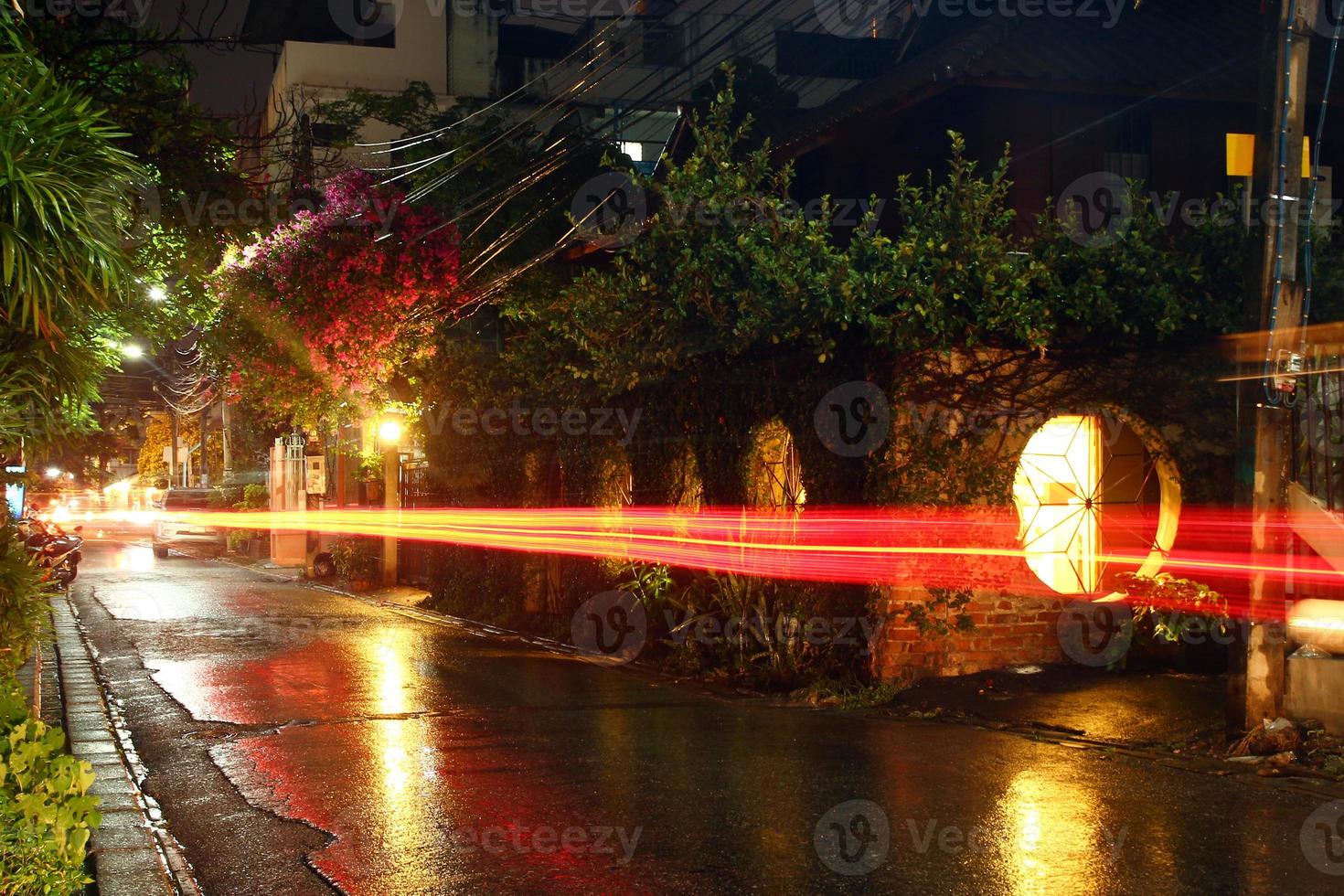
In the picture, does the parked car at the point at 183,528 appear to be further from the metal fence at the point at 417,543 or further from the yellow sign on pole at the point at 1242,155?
the yellow sign on pole at the point at 1242,155

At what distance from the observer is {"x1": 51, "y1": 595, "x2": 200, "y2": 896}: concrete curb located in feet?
22.1

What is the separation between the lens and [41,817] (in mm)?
5309

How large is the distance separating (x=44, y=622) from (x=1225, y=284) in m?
10.1

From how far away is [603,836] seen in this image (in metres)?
7.53

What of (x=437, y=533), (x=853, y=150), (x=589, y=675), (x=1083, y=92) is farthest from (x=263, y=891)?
(x=437, y=533)

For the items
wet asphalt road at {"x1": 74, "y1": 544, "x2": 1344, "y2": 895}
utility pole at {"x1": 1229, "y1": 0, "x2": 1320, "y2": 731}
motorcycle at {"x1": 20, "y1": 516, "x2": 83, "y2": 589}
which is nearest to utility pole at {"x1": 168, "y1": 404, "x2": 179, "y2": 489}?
motorcycle at {"x1": 20, "y1": 516, "x2": 83, "y2": 589}

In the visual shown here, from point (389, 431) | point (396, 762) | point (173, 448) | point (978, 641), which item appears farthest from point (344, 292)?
point (173, 448)

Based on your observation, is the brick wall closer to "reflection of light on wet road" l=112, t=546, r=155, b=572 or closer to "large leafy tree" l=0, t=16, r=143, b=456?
"large leafy tree" l=0, t=16, r=143, b=456

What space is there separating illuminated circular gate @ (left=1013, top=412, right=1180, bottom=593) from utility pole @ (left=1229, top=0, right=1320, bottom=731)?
4.13 m

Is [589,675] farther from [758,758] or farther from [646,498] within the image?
[758,758]

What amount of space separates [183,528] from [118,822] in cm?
3103

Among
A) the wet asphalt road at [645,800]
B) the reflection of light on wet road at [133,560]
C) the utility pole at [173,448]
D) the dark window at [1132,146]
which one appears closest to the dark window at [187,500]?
the reflection of light on wet road at [133,560]

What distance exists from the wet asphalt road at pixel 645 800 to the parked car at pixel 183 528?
24025 millimetres

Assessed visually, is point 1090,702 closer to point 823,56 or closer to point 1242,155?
point 1242,155
